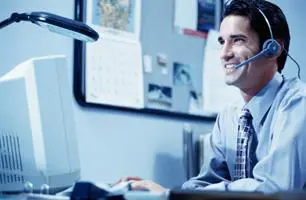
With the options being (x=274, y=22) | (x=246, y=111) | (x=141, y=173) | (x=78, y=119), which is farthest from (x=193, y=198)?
(x=141, y=173)

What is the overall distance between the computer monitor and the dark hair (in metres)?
0.72

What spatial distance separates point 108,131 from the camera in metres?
2.08

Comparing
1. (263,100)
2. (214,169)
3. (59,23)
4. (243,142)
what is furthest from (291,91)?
(59,23)

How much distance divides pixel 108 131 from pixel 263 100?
0.68 meters

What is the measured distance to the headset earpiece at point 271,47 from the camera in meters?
1.67

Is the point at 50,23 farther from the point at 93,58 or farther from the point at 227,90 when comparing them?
the point at 227,90

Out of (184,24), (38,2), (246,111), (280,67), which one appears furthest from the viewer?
(184,24)

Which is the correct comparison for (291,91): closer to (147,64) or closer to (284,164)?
(284,164)

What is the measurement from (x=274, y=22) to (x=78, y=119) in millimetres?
796

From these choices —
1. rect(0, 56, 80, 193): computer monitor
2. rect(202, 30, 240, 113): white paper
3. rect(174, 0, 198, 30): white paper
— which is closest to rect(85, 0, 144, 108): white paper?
rect(174, 0, 198, 30): white paper

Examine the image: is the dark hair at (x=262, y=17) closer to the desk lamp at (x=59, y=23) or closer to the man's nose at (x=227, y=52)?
the man's nose at (x=227, y=52)

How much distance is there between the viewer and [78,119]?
1.99 meters

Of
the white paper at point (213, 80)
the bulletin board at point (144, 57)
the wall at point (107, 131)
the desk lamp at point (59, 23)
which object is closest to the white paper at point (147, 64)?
the bulletin board at point (144, 57)

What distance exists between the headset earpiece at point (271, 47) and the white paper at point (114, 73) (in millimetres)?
640
